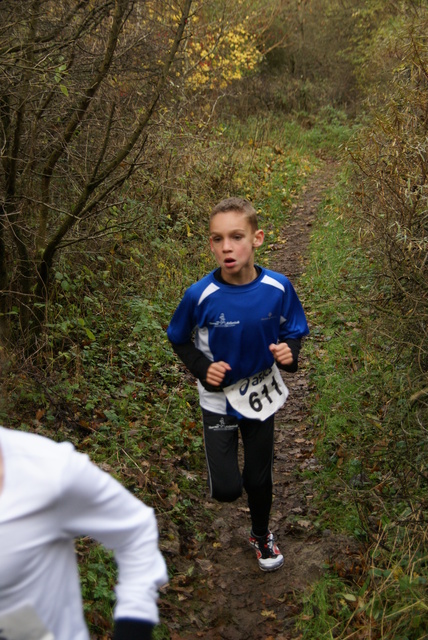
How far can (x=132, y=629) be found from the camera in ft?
4.92

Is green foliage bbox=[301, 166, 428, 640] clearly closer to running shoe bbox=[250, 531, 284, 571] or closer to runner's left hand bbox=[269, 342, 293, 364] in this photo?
running shoe bbox=[250, 531, 284, 571]

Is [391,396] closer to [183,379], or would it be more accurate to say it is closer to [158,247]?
[183,379]

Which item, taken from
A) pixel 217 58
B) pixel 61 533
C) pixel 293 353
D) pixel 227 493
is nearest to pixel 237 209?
pixel 293 353

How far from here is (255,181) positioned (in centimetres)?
1496

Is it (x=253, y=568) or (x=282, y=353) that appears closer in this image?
(x=282, y=353)

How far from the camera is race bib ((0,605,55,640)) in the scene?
1.40 metres

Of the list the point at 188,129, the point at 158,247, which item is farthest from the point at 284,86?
the point at 158,247

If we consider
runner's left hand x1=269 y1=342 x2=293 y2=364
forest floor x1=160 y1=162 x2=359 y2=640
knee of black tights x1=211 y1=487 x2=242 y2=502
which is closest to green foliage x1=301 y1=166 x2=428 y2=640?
forest floor x1=160 y1=162 x2=359 y2=640

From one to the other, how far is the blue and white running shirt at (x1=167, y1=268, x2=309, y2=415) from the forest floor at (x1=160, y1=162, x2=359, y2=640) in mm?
1229

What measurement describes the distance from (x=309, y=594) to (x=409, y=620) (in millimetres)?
863

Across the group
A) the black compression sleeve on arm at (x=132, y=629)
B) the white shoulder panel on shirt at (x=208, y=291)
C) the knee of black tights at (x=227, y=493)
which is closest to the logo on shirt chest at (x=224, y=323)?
the white shoulder panel on shirt at (x=208, y=291)

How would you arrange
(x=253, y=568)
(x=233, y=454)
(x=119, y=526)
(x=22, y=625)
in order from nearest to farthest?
(x=22, y=625) → (x=119, y=526) → (x=233, y=454) → (x=253, y=568)

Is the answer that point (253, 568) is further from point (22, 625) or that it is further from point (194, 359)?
point (22, 625)

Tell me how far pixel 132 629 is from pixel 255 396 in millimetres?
2337
